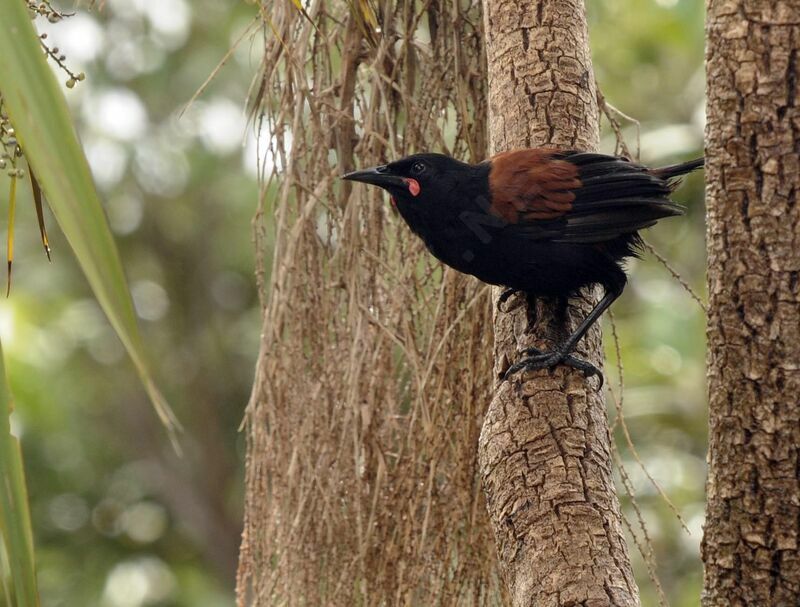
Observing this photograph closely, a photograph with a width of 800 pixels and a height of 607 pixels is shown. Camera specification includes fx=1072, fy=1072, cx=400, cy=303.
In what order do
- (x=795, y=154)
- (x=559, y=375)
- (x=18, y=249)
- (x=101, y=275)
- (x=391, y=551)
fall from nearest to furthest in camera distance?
(x=101, y=275)
(x=795, y=154)
(x=559, y=375)
(x=391, y=551)
(x=18, y=249)

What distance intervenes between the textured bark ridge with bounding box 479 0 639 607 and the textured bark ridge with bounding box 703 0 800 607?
264 mm

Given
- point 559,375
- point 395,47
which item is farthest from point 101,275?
point 395,47

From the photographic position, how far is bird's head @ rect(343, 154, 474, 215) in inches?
107

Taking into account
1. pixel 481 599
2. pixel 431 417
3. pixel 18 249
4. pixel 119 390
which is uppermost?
pixel 18 249

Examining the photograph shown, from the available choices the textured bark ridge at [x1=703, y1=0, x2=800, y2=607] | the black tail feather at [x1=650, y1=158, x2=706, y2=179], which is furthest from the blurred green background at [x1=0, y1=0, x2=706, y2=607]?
the textured bark ridge at [x1=703, y1=0, x2=800, y2=607]

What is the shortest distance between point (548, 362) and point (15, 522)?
4.65 feet

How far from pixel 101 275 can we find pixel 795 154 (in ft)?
3.34

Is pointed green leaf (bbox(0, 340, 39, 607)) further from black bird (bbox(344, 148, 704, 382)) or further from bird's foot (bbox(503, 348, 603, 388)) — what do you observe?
black bird (bbox(344, 148, 704, 382))

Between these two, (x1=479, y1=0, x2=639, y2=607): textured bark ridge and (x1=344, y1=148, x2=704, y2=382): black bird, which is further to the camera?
(x1=344, y1=148, x2=704, y2=382): black bird

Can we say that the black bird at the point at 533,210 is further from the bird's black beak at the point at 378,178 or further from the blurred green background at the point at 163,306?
the blurred green background at the point at 163,306

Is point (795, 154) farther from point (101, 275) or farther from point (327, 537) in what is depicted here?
point (327, 537)

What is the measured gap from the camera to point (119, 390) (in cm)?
1448

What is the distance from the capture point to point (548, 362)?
2334mm

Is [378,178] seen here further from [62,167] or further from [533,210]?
[62,167]
